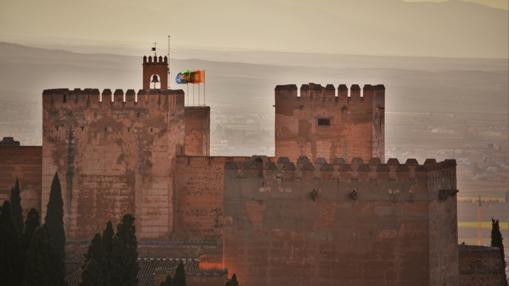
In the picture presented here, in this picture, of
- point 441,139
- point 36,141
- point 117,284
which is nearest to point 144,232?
point 117,284

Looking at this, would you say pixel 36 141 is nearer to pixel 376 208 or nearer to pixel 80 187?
pixel 80 187

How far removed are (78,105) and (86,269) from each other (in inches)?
602

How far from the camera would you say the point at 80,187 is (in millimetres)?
60625

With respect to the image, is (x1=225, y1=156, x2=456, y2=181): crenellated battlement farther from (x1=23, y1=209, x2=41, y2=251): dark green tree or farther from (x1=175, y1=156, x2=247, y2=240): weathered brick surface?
(x1=175, y1=156, x2=247, y2=240): weathered brick surface

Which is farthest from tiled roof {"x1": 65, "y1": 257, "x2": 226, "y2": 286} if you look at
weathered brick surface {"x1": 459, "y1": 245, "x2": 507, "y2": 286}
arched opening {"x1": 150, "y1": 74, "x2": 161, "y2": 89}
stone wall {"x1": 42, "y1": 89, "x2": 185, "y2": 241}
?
arched opening {"x1": 150, "y1": 74, "x2": 161, "y2": 89}

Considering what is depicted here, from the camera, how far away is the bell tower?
2566 inches

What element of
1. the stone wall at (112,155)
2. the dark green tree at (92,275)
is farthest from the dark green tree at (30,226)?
the stone wall at (112,155)

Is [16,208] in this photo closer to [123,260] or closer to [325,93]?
[123,260]

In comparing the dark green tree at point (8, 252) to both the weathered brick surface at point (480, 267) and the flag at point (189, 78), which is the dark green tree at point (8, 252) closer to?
the weathered brick surface at point (480, 267)

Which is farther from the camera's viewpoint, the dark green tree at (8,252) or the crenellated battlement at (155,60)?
the crenellated battlement at (155,60)

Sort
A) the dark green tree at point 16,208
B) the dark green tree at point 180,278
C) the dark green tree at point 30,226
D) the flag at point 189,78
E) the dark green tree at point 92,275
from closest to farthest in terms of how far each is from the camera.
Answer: the dark green tree at point 180,278, the dark green tree at point 92,275, the dark green tree at point 30,226, the dark green tree at point 16,208, the flag at point 189,78

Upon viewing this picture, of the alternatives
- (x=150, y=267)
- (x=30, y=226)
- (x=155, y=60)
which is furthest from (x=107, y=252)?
(x=155, y=60)

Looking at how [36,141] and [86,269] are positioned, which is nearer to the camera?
[86,269]

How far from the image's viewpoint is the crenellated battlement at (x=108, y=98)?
2377 inches
